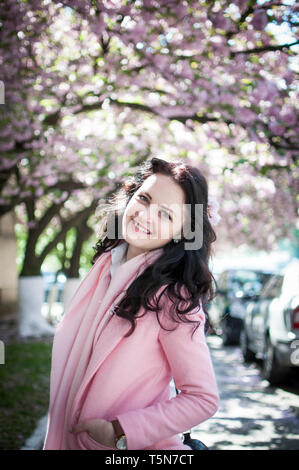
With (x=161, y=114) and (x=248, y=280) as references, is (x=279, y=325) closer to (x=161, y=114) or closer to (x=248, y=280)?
(x=161, y=114)

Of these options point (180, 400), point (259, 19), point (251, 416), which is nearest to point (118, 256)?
point (180, 400)

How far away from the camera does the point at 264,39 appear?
7.29 meters

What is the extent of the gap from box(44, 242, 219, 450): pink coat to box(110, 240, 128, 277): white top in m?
0.11

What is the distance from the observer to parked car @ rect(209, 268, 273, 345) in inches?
539

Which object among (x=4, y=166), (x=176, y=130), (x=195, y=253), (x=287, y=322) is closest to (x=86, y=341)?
(x=195, y=253)

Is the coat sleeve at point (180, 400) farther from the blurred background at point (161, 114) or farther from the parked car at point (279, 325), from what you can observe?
the parked car at point (279, 325)

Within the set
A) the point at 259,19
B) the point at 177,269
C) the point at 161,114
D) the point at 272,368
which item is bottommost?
the point at 272,368

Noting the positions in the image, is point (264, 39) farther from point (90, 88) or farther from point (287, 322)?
point (287, 322)

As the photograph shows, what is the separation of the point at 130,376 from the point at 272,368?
672 centimetres

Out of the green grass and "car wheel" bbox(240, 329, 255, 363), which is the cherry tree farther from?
"car wheel" bbox(240, 329, 255, 363)

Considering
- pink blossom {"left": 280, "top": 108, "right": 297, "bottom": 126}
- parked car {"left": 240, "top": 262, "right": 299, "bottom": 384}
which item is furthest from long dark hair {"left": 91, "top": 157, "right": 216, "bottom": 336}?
pink blossom {"left": 280, "top": 108, "right": 297, "bottom": 126}

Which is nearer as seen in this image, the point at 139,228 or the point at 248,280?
the point at 139,228

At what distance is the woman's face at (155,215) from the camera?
221cm

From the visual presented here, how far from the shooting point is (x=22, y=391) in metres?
7.43
